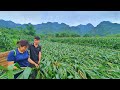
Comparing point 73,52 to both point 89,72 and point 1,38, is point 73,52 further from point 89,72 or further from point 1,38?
point 1,38

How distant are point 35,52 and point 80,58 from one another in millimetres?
654

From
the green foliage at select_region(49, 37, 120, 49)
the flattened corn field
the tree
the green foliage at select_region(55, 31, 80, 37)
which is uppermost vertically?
the tree

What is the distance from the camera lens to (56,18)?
4.54m

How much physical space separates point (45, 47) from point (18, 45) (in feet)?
1.26

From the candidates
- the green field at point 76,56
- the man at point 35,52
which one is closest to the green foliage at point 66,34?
the green field at point 76,56

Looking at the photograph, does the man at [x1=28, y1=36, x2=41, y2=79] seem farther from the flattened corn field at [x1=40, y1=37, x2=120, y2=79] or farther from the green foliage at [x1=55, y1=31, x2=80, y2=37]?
the green foliage at [x1=55, y1=31, x2=80, y2=37]

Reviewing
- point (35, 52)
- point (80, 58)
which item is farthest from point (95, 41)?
point (35, 52)

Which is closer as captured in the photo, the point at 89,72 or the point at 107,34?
the point at 89,72

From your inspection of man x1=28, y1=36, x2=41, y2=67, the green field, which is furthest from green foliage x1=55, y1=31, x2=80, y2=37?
man x1=28, y1=36, x2=41, y2=67

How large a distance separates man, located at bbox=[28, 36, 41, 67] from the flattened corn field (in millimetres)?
61

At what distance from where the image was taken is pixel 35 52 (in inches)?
175

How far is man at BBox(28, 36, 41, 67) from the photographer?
443 centimetres
